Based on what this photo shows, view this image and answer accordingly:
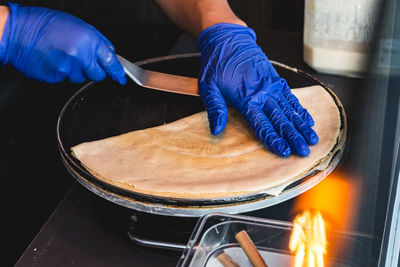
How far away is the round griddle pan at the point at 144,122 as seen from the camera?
2.99ft

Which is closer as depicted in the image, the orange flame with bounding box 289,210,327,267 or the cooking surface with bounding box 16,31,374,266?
the orange flame with bounding box 289,210,327,267

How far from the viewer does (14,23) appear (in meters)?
1.25

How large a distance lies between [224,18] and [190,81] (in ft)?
0.99

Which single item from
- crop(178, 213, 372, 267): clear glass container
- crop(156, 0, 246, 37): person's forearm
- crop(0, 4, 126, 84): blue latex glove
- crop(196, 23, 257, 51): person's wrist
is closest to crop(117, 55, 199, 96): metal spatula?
crop(0, 4, 126, 84): blue latex glove

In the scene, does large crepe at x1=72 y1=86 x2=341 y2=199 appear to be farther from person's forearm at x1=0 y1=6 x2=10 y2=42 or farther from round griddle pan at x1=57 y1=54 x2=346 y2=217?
person's forearm at x1=0 y1=6 x2=10 y2=42

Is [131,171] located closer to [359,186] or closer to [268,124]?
[268,124]

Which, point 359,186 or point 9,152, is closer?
point 359,186

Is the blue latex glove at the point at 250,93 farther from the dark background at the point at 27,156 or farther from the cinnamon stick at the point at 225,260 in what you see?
the dark background at the point at 27,156

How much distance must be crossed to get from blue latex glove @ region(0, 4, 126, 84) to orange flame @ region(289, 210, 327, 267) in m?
0.78

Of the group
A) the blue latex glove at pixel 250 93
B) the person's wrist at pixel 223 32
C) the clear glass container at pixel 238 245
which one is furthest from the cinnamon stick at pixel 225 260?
the person's wrist at pixel 223 32

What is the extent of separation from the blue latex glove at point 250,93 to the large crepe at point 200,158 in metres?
0.04

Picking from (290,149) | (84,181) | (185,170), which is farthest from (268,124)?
(84,181)

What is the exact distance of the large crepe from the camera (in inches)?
38.0

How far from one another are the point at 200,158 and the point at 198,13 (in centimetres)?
71
